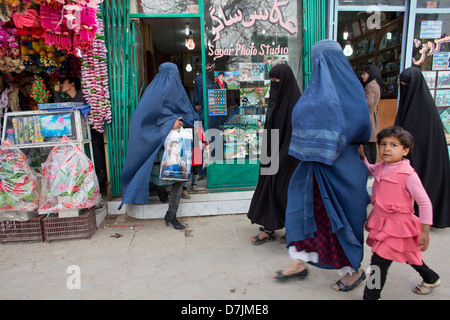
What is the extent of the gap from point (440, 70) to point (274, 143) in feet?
12.4

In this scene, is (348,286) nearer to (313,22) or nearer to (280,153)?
(280,153)

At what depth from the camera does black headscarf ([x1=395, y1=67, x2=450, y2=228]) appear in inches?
139

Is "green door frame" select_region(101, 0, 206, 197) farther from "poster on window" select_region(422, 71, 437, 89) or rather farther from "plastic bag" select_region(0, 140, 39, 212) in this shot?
"poster on window" select_region(422, 71, 437, 89)

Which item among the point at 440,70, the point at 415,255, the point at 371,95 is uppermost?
the point at 440,70

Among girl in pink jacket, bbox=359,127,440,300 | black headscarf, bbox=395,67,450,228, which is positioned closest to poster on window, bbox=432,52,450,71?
black headscarf, bbox=395,67,450,228

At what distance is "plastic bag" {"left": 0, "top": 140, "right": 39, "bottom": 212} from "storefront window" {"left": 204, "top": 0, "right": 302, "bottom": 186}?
7.72 feet

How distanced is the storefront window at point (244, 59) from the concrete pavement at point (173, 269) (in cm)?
147

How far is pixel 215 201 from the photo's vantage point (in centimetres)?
438

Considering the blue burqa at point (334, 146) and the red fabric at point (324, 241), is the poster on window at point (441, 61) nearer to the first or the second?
the blue burqa at point (334, 146)

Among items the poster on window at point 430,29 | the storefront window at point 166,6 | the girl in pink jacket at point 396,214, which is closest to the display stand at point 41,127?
the storefront window at point 166,6

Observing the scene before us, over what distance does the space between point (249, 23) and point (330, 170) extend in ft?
10.1

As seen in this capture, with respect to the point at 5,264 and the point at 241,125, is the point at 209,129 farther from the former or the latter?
the point at 5,264


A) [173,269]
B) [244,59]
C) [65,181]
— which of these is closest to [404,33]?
[244,59]
